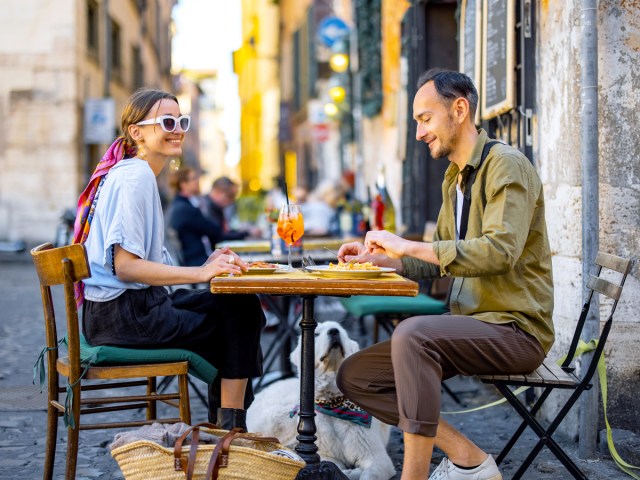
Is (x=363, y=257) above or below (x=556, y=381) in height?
above

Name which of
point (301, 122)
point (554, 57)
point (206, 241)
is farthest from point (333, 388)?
point (301, 122)

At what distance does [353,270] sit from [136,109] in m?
1.26

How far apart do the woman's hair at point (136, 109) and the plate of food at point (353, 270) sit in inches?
40.9

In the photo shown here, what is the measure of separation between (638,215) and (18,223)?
54.9 feet

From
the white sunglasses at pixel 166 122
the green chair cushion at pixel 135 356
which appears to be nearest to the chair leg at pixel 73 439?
the green chair cushion at pixel 135 356

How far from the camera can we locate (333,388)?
4.56 m

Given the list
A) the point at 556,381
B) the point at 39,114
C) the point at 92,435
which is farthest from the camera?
the point at 39,114

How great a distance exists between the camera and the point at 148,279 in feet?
12.6

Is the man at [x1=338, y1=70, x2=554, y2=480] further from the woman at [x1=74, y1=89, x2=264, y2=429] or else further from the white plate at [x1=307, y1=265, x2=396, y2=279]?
the woman at [x1=74, y1=89, x2=264, y2=429]

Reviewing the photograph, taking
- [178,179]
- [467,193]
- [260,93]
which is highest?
[260,93]

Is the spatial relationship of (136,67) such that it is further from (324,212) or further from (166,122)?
(166,122)

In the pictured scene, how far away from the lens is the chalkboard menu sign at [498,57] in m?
5.96

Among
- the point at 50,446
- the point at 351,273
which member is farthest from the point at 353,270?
the point at 50,446

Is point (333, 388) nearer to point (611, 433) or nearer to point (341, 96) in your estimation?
point (611, 433)
